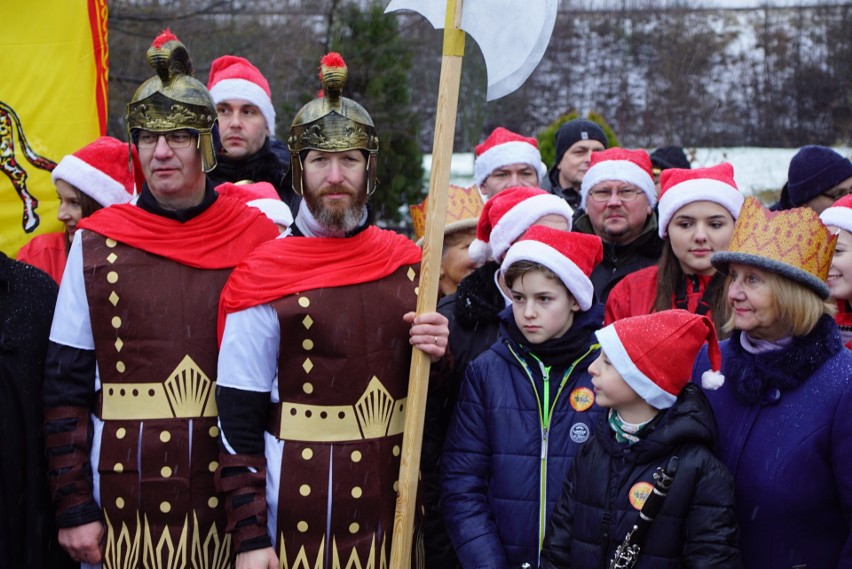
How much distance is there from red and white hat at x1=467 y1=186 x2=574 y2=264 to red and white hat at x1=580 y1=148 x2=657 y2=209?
1.58 ft

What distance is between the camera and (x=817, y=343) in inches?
131

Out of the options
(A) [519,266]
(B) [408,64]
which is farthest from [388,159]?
(A) [519,266]

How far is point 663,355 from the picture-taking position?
11.2 ft

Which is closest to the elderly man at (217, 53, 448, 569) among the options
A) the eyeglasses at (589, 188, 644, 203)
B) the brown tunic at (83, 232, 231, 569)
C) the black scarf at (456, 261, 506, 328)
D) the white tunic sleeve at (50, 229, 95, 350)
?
the brown tunic at (83, 232, 231, 569)

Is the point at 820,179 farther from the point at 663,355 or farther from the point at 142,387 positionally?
the point at 142,387

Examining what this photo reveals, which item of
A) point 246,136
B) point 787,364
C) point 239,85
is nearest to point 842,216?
point 787,364

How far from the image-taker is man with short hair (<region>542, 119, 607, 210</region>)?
753 cm

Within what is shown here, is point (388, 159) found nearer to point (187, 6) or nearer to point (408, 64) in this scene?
point (408, 64)

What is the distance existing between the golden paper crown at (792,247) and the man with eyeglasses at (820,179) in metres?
2.40

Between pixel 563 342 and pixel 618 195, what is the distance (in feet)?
5.33

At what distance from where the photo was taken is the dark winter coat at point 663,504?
3.22m

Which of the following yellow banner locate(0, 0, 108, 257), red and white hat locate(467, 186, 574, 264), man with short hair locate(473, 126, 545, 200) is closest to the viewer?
red and white hat locate(467, 186, 574, 264)

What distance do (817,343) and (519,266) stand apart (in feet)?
3.63

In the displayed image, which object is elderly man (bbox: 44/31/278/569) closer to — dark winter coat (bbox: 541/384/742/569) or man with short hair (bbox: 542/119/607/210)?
dark winter coat (bbox: 541/384/742/569)
